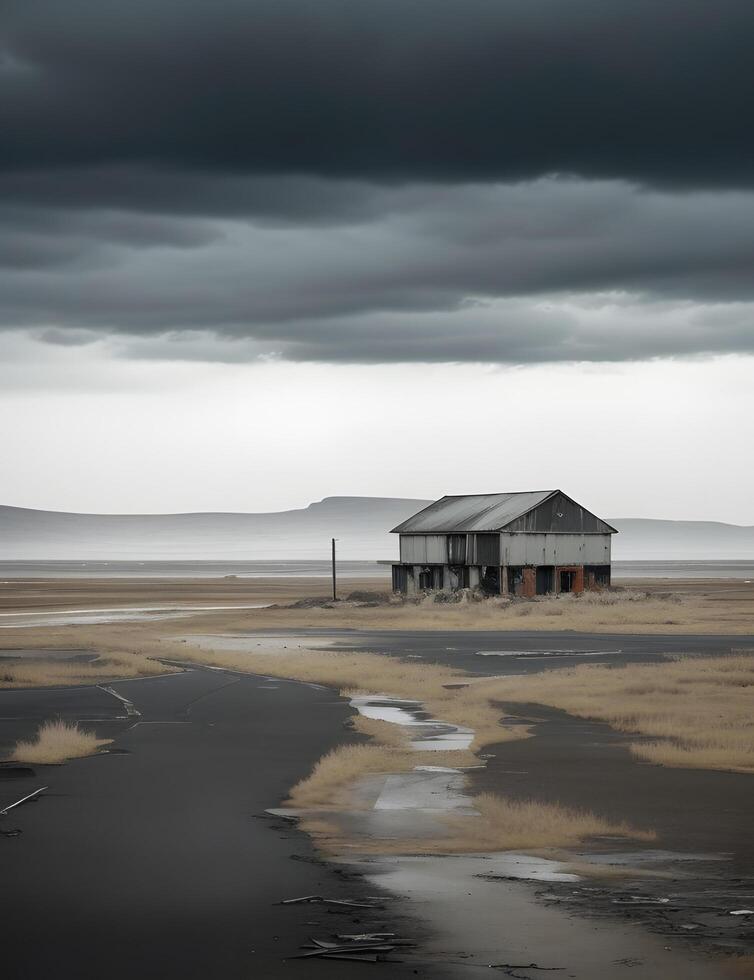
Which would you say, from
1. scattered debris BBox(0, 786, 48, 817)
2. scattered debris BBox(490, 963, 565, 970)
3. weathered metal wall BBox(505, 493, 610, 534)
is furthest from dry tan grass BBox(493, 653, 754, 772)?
weathered metal wall BBox(505, 493, 610, 534)

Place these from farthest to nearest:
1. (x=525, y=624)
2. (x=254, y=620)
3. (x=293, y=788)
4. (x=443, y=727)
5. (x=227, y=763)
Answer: (x=254, y=620) < (x=525, y=624) < (x=443, y=727) < (x=227, y=763) < (x=293, y=788)

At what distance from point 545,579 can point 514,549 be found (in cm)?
376

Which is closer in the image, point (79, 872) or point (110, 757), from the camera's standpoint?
point (79, 872)

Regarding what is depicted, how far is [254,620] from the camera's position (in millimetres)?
84812

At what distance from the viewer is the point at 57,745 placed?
2786cm

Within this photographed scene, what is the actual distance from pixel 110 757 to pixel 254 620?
57.9 m

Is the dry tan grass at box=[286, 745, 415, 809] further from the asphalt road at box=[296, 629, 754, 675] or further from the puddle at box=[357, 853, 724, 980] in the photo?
the asphalt road at box=[296, 629, 754, 675]

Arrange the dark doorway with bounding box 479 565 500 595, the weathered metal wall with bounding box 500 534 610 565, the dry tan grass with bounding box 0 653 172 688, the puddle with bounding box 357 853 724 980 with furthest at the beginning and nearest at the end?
the dark doorway with bounding box 479 565 500 595, the weathered metal wall with bounding box 500 534 610 565, the dry tan grass with bounding box 0 653 172 688, the puddle with bounding box 357 853 724 980

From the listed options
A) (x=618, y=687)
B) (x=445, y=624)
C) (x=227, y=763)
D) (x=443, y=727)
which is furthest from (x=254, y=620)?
(x=227, y=763)

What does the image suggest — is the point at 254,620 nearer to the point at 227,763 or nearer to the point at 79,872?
the point at 227,763

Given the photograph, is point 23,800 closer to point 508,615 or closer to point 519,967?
point 519,967

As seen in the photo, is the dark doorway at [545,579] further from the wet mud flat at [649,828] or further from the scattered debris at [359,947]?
the scattered debris at [359,947]

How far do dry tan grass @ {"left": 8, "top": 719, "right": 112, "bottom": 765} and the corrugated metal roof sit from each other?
6785 centimetres

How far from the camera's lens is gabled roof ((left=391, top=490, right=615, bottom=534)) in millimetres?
98312
